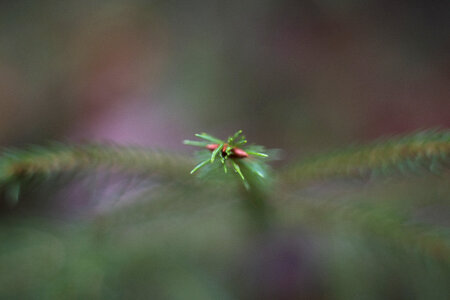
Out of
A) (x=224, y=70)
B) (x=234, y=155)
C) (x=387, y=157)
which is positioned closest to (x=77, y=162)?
(x=234, y=155)

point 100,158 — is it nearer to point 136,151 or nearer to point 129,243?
point 136,151

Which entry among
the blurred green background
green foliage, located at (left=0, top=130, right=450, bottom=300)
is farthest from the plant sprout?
the blurred green background

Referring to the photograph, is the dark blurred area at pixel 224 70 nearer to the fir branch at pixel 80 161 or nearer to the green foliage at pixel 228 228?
the green foliage at pixel 228 228

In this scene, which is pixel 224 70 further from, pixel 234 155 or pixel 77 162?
pixel 234 155

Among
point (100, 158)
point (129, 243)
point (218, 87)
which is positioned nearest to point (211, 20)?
point (218, 87)

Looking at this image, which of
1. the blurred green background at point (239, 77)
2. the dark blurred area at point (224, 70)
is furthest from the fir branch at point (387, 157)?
the dark blurred area at point (224, 70)
